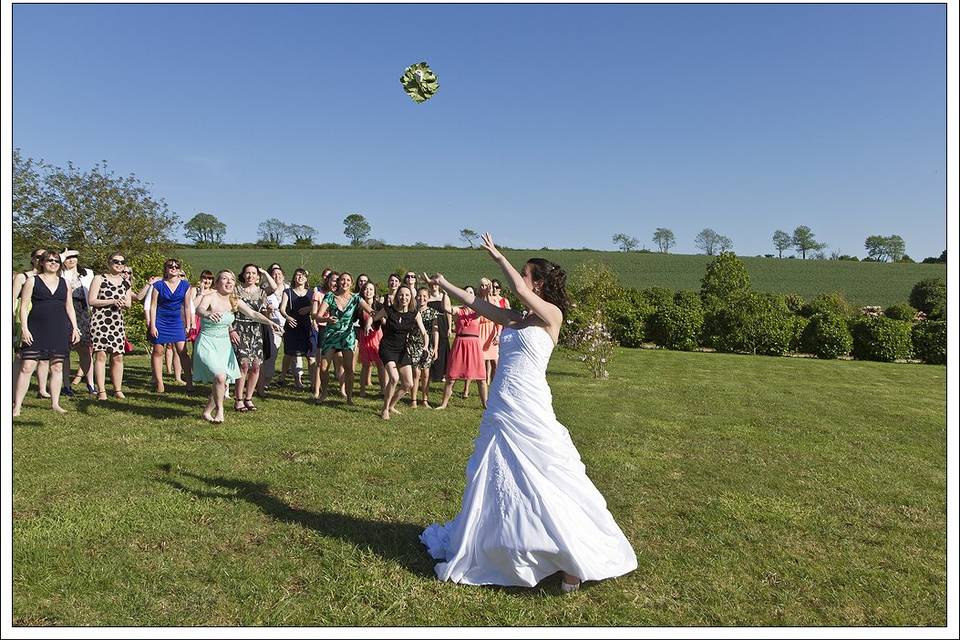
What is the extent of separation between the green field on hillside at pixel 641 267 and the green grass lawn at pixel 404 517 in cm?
4476

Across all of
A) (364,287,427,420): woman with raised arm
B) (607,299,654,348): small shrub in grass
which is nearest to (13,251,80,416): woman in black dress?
(364,287,427,420): woman with raised arm

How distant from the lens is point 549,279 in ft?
14.3

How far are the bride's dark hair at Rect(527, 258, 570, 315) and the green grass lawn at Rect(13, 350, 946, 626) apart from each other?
1886 millimetres

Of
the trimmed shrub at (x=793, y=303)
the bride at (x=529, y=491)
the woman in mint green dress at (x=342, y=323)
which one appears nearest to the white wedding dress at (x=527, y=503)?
the bride at (x=529, y=491)

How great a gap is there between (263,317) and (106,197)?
2116 cm

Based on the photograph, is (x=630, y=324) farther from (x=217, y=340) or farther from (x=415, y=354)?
(x=217, y=340)

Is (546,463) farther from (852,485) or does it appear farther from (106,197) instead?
(106,197)

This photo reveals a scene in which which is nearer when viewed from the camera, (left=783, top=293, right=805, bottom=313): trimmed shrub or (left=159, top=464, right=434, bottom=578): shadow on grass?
(left=159, top=464, right=434, bottom=578): shadow on grass

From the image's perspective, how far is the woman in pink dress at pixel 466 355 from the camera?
33.0 ft

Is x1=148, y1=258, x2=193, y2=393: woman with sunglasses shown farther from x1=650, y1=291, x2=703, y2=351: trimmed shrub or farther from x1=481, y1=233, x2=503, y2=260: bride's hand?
x1=650, y1=291, x2=703, y2=351: trimmed shrub

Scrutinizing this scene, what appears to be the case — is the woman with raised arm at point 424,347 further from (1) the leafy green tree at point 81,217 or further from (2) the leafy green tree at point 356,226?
(2) the leafy green tree at point 356,226

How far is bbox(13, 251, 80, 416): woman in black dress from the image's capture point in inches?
303

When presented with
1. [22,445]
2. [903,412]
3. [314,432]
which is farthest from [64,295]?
[903,412]

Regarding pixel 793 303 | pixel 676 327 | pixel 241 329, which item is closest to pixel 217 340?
pixel 241 329
